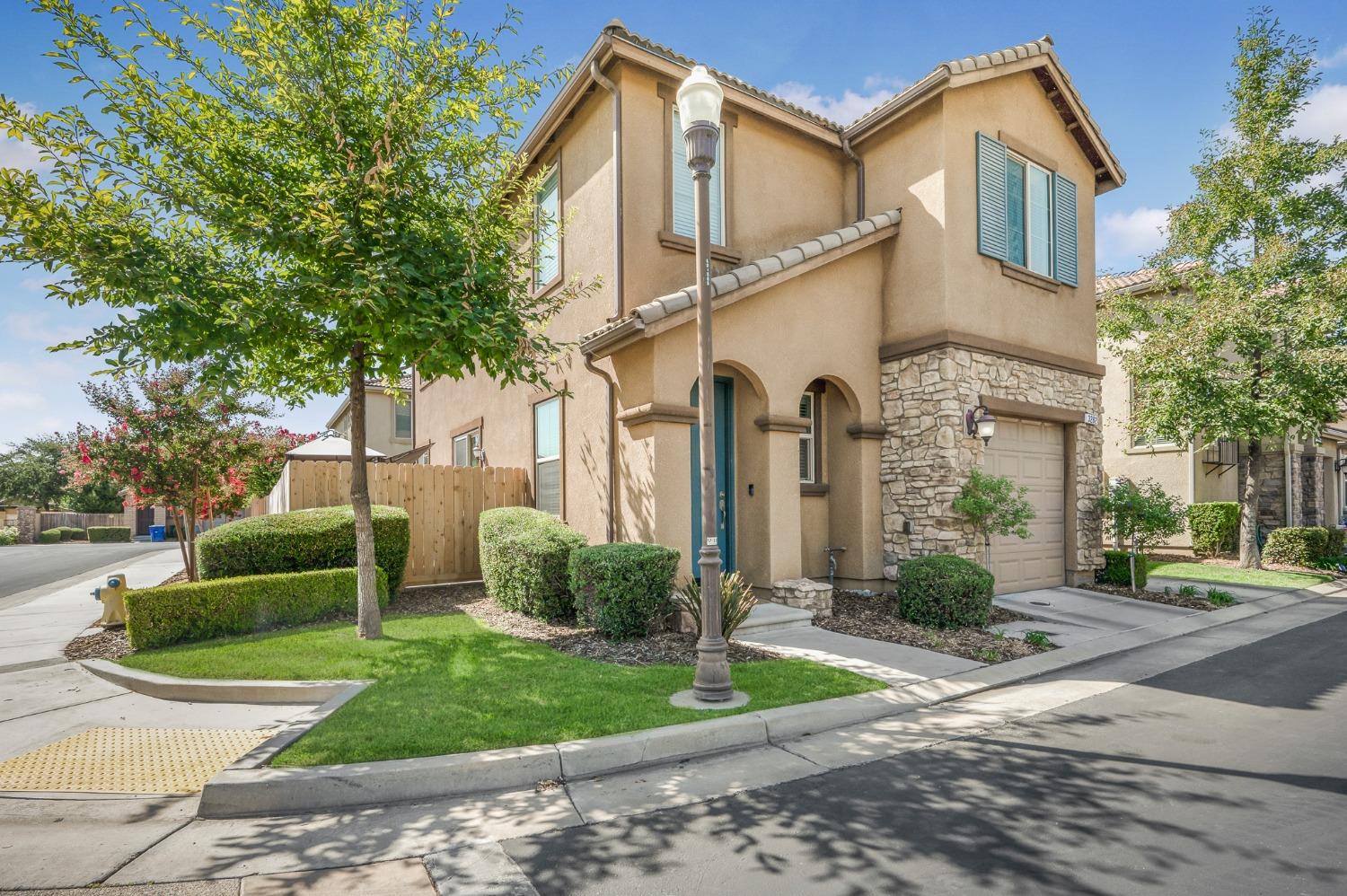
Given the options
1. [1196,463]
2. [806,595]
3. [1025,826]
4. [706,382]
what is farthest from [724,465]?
[1196,463]

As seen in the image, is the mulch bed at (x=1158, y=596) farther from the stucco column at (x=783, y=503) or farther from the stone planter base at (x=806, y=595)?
the stucco column at (x=783, y=503)

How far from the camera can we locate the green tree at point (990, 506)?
8.77m

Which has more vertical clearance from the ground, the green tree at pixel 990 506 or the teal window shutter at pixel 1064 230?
the teal window shutter at pixel 1064 230

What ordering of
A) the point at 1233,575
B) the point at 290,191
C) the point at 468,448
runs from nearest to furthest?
the point at 290,191 → the point at 1233,575 → the point at 468,448

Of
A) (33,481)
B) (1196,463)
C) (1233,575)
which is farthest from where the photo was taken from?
(33,481)

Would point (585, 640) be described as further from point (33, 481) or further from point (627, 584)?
point (33, 481)

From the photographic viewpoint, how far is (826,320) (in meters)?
9.44

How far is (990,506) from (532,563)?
588 centimetres

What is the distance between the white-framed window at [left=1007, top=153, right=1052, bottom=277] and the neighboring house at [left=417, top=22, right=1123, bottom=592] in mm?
57

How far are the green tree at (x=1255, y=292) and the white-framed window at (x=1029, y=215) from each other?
4.82 metres

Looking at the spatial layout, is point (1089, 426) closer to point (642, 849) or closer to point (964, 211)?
point (964, 211)

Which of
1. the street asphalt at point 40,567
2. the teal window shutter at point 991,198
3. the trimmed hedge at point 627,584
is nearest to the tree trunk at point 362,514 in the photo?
the trimmed hedge at point 627,584

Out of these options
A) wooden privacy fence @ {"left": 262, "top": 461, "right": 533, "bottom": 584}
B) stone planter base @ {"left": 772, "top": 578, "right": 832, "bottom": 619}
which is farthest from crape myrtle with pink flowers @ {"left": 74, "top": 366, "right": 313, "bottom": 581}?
stone planter base @ {"left": 772, "top": 578, "right": 832, "bottom": 619}

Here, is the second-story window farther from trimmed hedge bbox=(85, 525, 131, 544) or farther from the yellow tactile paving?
trimmed hedge bbox=(85, 525, 131, 544)
